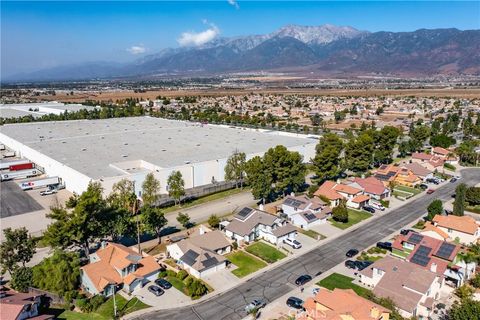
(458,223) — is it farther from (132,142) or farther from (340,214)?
(132,142)

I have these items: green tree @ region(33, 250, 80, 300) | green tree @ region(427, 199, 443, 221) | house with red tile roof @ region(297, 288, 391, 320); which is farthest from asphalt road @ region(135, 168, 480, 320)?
green tree @ region(33, 250, 80, 300)

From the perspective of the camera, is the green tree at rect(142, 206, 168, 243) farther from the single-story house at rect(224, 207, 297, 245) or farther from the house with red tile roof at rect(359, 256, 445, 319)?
the house with red tile roof at rect(359, 256, 445, 319)

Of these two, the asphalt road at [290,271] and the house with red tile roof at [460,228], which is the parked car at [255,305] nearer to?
the asphalt road at [290,271]

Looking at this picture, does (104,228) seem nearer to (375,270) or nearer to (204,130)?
(375,270)

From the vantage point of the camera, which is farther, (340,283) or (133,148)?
(133,148)

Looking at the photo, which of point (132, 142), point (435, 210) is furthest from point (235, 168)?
point (132, 142)

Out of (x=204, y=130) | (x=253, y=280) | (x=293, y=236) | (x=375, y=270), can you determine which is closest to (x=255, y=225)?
(x=293, y=236)
